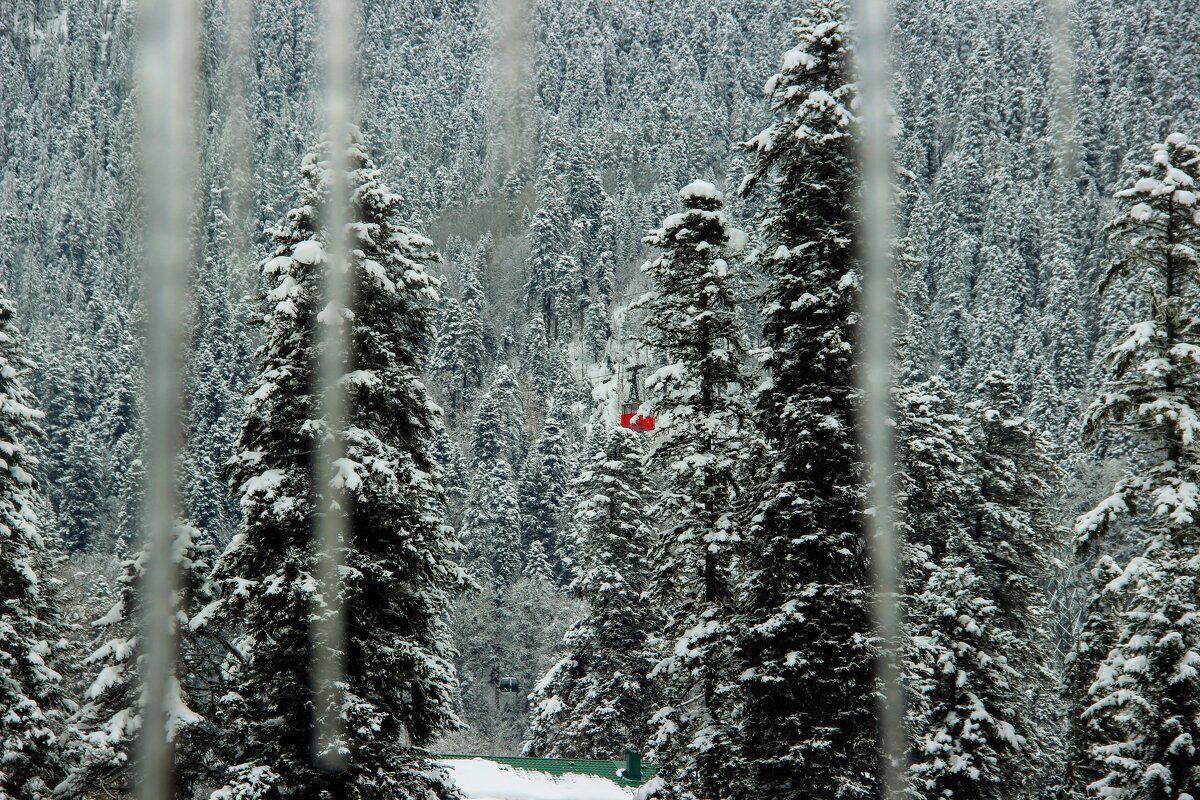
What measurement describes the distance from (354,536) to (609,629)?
17.5 m

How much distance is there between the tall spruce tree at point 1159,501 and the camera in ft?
51.1

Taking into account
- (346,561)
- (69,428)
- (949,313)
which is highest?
(949,313)

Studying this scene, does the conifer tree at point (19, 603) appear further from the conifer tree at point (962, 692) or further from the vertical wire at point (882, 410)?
the conifer tree at point (962, 692)

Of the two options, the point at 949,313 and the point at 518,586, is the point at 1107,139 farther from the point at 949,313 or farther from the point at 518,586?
the point at 518,586

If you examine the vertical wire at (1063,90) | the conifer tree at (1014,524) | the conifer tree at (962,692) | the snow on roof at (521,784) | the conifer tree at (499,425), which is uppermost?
the vertical wire at (1063,90)

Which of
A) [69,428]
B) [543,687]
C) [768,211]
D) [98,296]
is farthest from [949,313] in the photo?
[98,296]

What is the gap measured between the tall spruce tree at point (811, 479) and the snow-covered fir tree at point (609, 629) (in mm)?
15183

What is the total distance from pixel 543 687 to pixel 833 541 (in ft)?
70.4

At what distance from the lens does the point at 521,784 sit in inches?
925

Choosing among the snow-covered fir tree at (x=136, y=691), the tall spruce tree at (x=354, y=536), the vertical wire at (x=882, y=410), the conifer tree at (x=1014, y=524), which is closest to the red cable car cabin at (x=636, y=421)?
the vertical wire at (x=882, y=410)

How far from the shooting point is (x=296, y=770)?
1562cm

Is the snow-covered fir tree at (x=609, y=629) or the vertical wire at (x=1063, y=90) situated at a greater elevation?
the vertical wire at (x=1063, y=90)

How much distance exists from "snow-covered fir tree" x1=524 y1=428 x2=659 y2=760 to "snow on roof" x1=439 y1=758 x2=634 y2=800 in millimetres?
6936

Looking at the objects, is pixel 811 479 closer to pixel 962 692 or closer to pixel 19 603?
pixel 962 692
